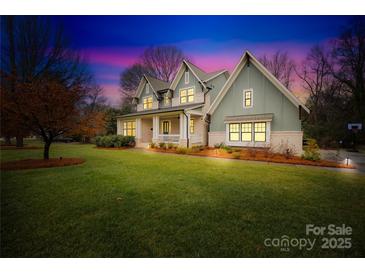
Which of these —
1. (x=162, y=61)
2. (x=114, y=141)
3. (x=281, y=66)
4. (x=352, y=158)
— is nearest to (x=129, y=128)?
(x=114, y=141)

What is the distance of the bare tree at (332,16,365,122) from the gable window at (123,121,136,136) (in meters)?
18.1

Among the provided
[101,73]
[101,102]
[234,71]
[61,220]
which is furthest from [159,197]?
[101,102]

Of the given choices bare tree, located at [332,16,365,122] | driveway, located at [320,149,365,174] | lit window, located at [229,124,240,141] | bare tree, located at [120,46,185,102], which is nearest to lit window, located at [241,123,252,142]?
lit window, located at [229,124,240,141]

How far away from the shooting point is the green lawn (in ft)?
6.72

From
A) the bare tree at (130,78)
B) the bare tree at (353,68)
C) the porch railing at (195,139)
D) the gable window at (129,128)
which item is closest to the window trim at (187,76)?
the porch railing at (195,139)

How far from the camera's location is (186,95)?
17.1 meters

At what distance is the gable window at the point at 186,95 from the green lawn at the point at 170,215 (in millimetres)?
13027

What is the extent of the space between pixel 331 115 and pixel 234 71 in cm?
1468

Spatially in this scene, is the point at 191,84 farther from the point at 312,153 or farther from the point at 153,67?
the point at 153,67

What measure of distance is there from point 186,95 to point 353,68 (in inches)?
573

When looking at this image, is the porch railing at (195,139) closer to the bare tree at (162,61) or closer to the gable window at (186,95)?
the gable window at (186,95)

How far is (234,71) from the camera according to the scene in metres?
12.1

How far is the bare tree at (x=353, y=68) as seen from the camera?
10.1 metres
